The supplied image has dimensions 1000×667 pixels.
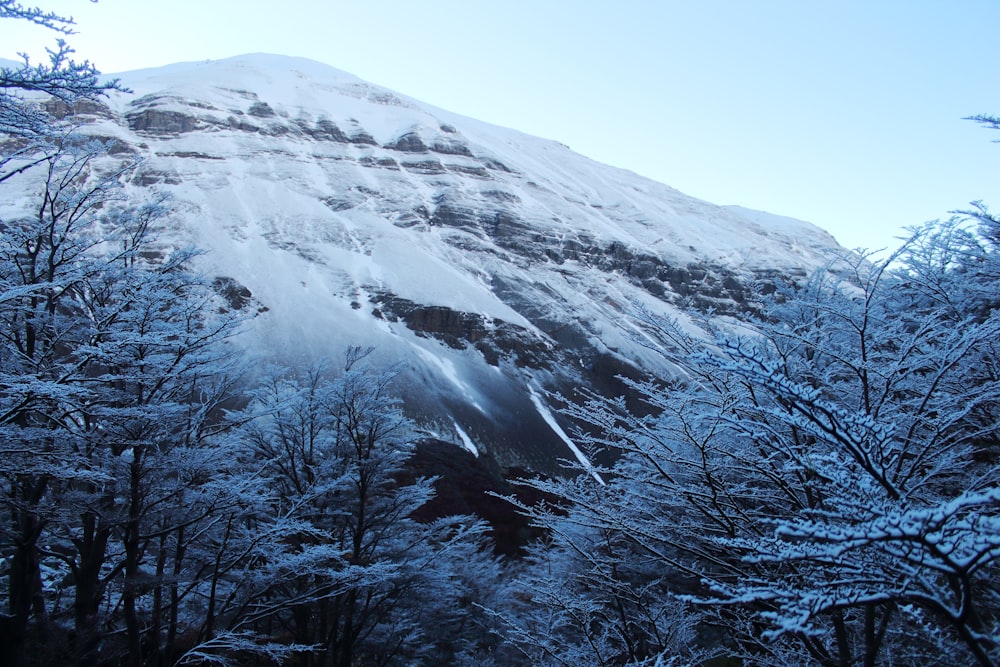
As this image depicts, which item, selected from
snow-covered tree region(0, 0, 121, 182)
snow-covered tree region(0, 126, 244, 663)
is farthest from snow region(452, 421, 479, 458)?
snow-covered tree region(0, 0, 121, 182)

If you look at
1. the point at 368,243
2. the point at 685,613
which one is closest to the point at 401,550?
the point at 685,613

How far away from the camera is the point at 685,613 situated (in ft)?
23.5

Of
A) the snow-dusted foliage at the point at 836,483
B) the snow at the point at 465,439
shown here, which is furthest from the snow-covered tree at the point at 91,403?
the snow at the point at 465,439

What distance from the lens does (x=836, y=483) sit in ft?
7.67

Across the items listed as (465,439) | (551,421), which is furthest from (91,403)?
(551,421)

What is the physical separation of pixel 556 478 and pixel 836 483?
6.38 metres

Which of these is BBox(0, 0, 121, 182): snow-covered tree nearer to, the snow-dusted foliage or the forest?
the forest

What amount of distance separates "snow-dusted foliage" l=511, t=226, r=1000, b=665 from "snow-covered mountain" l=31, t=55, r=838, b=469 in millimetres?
31476

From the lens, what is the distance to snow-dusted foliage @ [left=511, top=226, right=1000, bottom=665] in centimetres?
204

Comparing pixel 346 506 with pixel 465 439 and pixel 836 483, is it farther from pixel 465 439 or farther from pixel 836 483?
pixel 465 439

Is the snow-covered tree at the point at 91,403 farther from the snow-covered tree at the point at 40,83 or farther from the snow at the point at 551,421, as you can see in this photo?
the snow at the point at 551,421

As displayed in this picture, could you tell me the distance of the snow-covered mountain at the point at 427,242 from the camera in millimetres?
50625

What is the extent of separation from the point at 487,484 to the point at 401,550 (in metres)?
22.2

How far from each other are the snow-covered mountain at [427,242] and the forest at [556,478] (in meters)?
25.0
